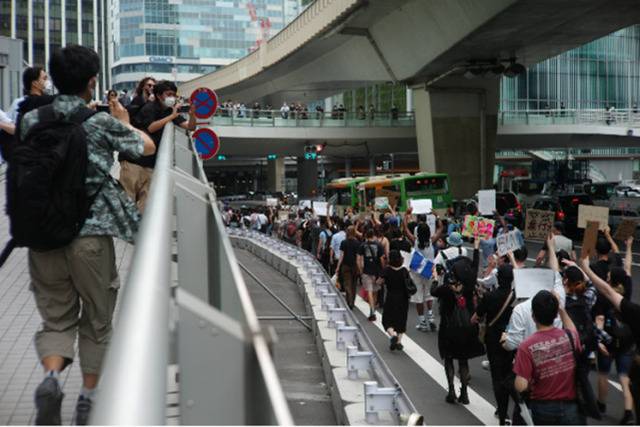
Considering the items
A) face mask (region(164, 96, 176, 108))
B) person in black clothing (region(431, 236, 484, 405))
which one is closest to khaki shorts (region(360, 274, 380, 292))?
person in black clothing (region(431, 236, 484, 405))

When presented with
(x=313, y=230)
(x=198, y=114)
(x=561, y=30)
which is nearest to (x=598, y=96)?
(x=561, y=30)

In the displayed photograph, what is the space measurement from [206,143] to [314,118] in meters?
41.8

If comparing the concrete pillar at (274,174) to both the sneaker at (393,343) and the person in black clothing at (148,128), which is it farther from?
the person in black clothing at (148,128)

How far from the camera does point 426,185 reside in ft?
126

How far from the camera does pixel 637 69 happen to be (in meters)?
84.2

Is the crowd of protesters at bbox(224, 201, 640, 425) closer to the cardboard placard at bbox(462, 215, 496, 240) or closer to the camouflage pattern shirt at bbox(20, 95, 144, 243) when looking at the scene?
the cardboard placard at bbox(462, 215, 496, 240)

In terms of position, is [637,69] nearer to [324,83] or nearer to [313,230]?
[324,83]

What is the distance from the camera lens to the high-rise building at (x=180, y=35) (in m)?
147

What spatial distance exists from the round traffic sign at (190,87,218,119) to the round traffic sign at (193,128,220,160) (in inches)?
10.6

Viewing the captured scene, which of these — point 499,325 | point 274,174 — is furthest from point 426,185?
point 274,174

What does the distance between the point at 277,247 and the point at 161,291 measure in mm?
20903

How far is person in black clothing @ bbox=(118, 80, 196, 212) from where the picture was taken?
27.9 ft

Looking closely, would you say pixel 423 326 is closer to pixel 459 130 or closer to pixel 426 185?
pixel 426 185

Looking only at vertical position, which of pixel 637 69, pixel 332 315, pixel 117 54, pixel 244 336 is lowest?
pixel 332 315
